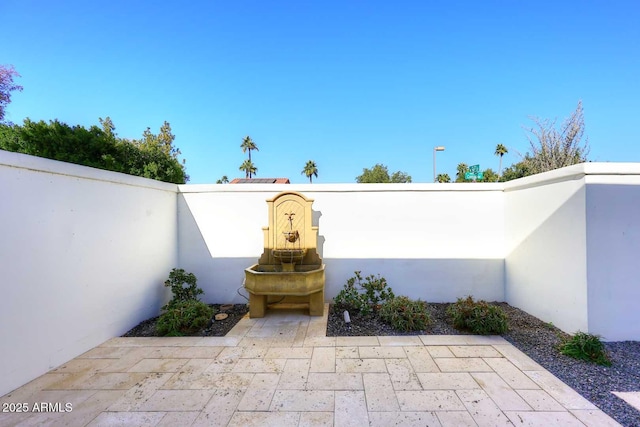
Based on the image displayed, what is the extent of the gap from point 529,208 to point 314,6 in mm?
6202

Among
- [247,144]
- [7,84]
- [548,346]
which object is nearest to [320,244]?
[548,346]

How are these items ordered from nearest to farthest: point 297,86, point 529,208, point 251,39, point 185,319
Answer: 1. point 185,319
2. point 529,208
3. point 251,39
4. point 297,86

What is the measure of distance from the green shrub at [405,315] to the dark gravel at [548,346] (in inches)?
3.6

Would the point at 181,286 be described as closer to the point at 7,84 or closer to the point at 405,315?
the point at 405,315

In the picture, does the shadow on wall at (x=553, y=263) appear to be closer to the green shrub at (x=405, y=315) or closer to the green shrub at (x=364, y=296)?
the green shrub at (x=405, y=315)

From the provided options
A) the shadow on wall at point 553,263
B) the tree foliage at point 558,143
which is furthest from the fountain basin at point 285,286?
the tree foliage at point 558,143

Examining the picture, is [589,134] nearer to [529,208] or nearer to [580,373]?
[529,208]

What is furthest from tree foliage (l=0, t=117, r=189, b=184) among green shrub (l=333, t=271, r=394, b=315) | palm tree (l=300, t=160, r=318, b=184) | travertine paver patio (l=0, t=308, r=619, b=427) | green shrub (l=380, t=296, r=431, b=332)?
palm tree (l=300, t=160, r=318, b=184)

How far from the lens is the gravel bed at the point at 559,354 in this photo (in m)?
2.08

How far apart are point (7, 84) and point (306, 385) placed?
15409 millimetres

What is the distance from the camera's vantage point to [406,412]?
1947 millimetres

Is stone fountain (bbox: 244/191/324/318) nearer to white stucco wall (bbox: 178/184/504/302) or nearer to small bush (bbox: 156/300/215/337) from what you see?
white stucco wall (bbox: 178/184/504/302)

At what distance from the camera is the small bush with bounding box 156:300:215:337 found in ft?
11.4

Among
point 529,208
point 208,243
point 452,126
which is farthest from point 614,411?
point 452,126
